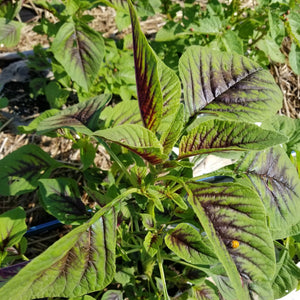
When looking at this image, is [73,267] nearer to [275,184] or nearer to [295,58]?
[275,184]

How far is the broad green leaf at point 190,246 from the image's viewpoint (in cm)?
94

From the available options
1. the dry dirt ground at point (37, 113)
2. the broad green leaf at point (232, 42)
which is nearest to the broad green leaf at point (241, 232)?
the broad green leaf at point (232, 42)

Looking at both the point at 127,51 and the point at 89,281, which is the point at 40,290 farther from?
the point at 127,51

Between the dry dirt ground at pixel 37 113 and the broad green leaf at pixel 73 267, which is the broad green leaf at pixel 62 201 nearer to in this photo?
the broad green leaf at pixel 73 267

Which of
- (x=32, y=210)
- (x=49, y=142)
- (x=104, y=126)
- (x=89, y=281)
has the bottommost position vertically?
(x=32, y=210)

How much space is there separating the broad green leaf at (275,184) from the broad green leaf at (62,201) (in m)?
0.52

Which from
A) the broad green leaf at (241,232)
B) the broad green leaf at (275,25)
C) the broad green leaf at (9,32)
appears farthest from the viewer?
the broad green leaf at (9,32)

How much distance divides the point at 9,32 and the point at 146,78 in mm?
→ 1235

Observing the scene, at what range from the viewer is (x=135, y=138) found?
2.62 ft

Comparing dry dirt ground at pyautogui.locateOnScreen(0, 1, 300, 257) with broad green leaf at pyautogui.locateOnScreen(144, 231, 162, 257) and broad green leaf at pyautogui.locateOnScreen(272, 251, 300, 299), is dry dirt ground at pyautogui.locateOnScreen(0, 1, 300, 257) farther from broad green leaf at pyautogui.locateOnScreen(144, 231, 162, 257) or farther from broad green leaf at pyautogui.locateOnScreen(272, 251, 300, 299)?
broad green leaf at pyautogui.locateOnScreen(272, 251, 300, 299)

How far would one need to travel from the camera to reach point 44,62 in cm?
192

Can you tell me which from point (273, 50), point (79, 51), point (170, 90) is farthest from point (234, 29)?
point (170, 90)

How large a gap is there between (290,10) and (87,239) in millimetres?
1432

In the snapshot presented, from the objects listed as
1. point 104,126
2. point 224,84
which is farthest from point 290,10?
point 104,126
